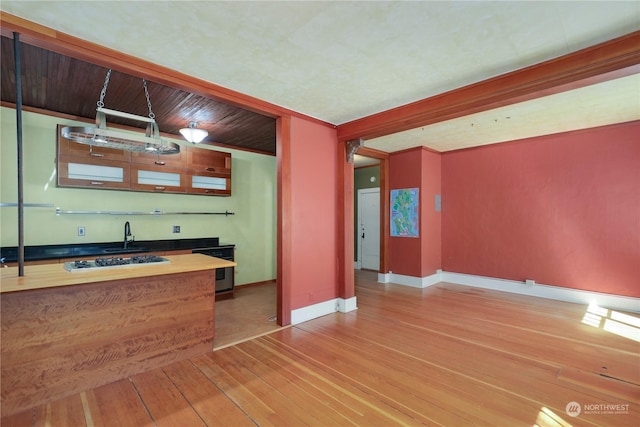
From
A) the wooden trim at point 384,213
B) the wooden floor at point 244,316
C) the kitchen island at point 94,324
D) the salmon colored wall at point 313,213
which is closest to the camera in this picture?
the kitchen island at point 94,324

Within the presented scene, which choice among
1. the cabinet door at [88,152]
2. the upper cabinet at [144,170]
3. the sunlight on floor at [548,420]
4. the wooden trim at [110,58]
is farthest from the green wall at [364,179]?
the sunlight on floor at [548,420]

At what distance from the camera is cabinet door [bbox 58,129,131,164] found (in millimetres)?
3631

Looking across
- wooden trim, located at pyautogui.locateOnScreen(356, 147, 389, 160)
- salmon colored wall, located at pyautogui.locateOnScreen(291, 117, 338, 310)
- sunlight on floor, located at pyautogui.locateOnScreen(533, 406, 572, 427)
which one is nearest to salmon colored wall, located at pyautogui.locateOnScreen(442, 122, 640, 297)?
wooden trim, located at pyautogui.locateOnScreen(356, 147, 389, 160)

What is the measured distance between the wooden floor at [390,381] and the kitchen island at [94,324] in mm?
130

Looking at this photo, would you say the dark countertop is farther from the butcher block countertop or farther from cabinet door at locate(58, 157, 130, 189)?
the butcher block countertop

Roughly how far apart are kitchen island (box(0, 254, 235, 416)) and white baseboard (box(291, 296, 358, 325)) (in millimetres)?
1149

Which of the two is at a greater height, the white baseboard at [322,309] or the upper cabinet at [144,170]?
the upper cabinet at [144,170]

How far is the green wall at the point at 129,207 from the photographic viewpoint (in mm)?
3535

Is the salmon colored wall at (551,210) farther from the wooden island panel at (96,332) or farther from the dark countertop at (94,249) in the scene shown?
the wooden island panel at (96,332)

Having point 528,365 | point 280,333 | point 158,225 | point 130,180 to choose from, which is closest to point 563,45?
point 528,365

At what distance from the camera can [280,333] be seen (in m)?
3.39

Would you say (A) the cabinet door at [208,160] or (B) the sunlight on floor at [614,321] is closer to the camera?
(B) the sunlight on floor at [614,321]

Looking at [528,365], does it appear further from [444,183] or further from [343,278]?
[444,183]

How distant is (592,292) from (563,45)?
394cm
